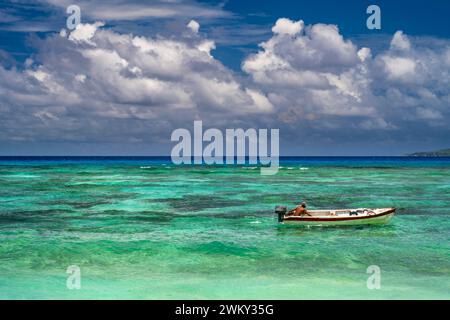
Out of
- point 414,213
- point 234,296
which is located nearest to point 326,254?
point 234,296

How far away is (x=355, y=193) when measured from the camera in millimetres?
49188

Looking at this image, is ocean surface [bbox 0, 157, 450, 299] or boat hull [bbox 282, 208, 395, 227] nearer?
ocean surface [bbox 0, 157, 450, 299]

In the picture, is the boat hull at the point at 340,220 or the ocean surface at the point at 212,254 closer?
the ocean surface at the point at 212,254

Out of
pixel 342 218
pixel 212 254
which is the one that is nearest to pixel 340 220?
pixel 342 218

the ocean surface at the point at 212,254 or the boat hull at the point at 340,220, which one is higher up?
the boat hull at the point at 340,220

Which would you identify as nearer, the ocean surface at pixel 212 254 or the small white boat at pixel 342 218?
the ocean surface at pixel 212 254

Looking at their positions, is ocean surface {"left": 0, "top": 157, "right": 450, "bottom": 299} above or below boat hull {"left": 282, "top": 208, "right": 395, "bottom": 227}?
below

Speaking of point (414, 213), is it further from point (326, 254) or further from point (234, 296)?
point (234, 296)

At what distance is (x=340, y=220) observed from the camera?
26.7 meters

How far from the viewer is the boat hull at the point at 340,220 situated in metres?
26.7

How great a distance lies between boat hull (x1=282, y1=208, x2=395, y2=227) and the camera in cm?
2670
